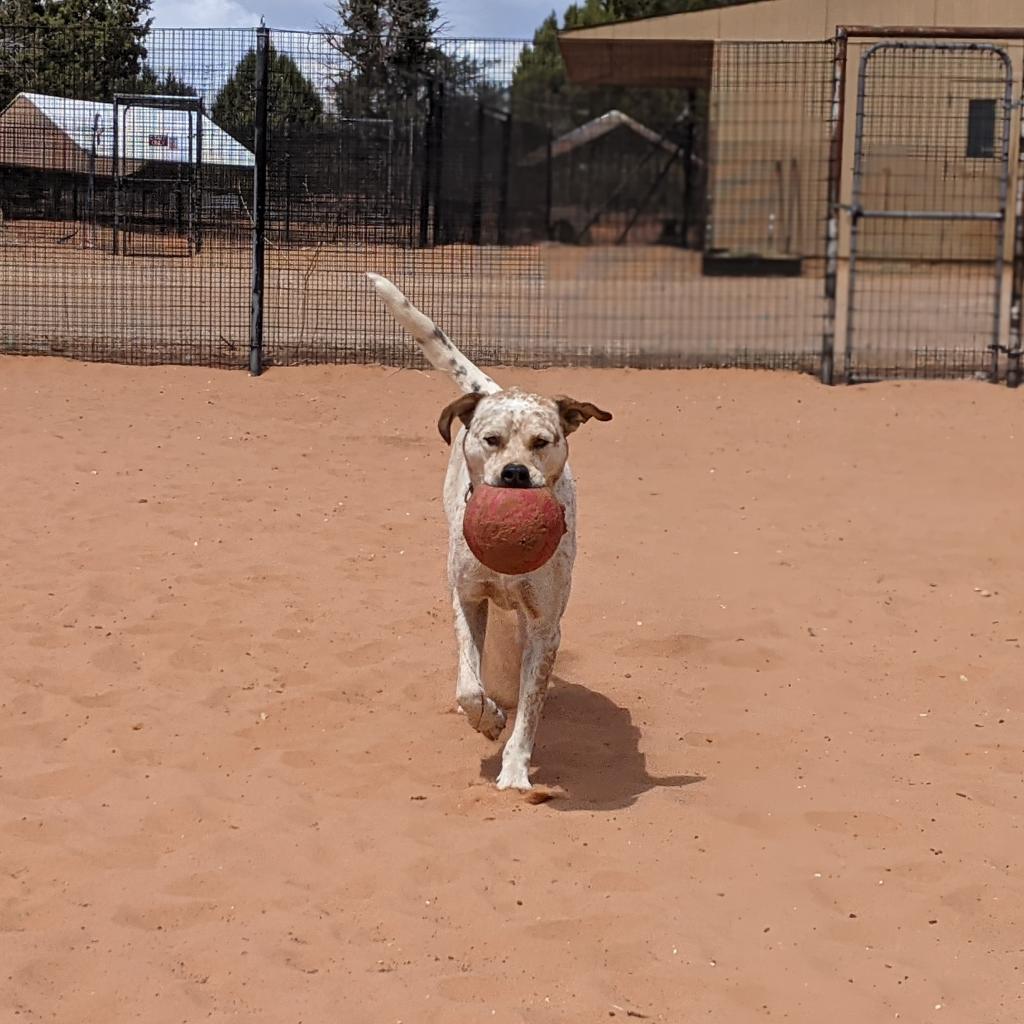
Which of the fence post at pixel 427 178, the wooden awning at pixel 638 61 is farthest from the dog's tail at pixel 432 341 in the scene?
the wooden awning at pixel 638 61

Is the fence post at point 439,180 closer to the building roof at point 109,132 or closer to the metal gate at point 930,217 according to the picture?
the building roof at point 109,132

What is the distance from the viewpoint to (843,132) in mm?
14414

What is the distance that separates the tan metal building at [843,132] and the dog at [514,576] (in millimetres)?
7124

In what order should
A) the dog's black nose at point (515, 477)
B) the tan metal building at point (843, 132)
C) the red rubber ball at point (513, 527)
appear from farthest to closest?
the tan metal building at point (843, 132) < the dog's black nose at point (515, 477) < the red rubber ball at point (513, 527)

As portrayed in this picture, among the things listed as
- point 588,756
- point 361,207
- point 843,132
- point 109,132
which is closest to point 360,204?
point 361,207

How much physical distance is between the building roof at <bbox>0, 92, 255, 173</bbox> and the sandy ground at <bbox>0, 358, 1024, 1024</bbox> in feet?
9.07

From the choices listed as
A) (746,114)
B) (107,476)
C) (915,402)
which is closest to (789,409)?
(915,402)

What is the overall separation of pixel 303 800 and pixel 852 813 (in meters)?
1.76

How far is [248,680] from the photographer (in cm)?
593

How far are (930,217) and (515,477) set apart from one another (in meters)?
7.73

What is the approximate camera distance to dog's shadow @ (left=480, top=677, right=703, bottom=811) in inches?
197

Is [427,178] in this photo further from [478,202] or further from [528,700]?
[528,700]

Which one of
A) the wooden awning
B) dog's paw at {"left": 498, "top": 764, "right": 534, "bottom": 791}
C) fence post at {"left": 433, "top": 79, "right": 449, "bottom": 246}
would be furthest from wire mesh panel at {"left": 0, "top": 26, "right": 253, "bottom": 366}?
dog's paw at {"left": 498, "top": 764, "right": 534, "bottom": 791}

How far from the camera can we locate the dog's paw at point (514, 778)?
16.1 feet
